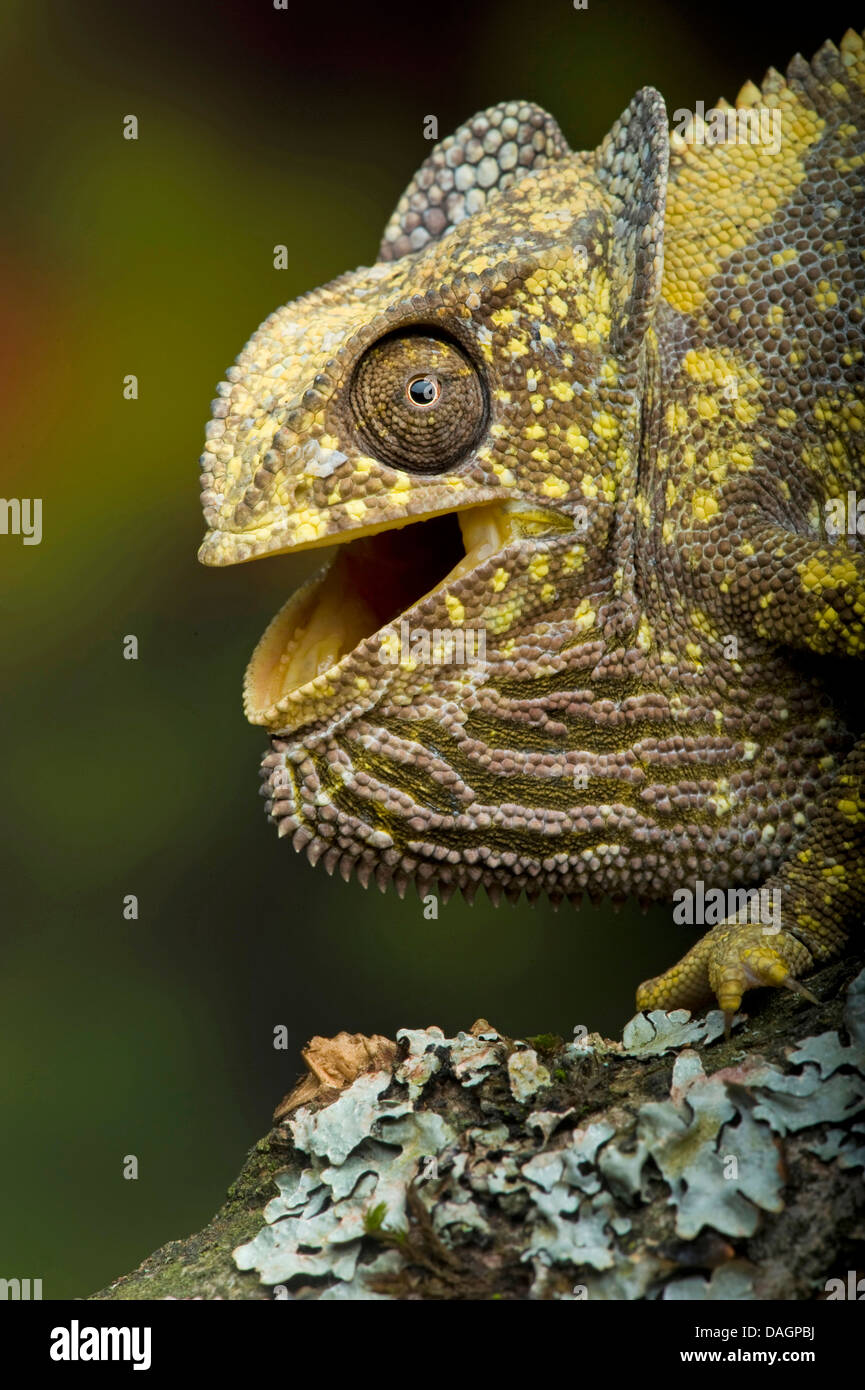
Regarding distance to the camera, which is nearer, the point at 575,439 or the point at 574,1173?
the point at 574,1173

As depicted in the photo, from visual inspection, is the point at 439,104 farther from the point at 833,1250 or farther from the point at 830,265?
the point at 833,1250

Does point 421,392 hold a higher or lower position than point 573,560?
higher
